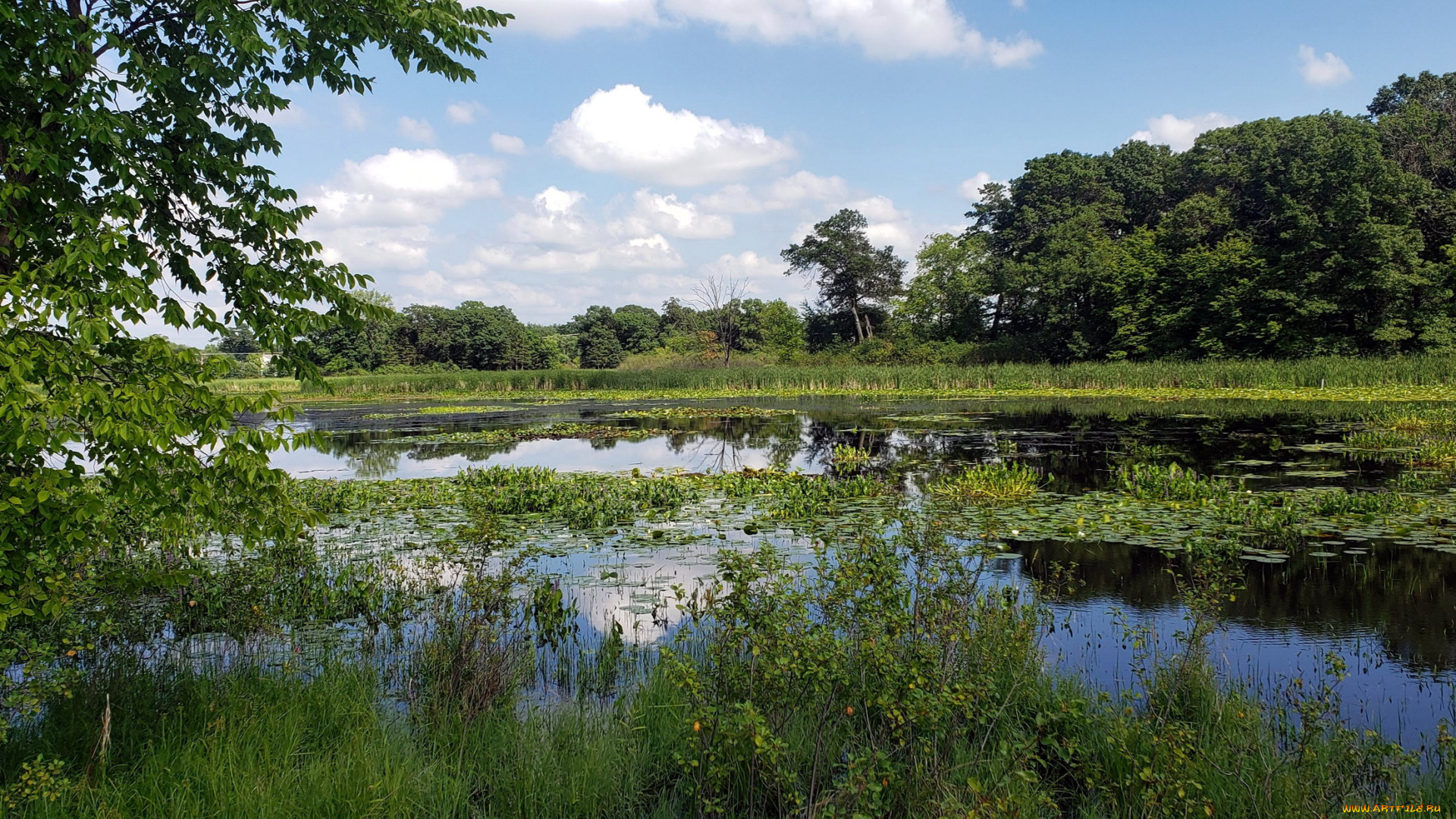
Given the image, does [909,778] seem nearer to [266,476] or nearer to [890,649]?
[890,649]

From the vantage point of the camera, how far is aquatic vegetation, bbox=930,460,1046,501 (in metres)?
12.2

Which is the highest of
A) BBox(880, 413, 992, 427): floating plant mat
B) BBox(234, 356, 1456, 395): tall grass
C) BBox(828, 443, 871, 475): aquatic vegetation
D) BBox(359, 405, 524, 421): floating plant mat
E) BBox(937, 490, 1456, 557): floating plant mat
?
BBox(234, 356, 1456, 395): tall grass

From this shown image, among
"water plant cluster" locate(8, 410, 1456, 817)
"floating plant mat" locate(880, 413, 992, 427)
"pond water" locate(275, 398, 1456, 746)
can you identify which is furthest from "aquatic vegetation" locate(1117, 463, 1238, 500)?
"floating plant mat" locate(880, 413, 992, 427)

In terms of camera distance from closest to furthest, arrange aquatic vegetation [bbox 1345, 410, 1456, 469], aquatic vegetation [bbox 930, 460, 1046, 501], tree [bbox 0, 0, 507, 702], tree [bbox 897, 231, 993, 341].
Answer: tree [bbox 0, 0, 507, 702] < aquatic vegetation [bbox 930, 460, 1046, 501] < aquatic vegetation [bbox 1345, 410, 1456, 469] < tree [bbox 897, 231, 993, 341]

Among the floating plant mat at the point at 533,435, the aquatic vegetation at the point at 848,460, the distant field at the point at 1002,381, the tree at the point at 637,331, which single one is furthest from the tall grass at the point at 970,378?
the tree at the point at 637,331

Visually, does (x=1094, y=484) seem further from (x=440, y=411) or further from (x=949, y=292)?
(x=949, y=292)

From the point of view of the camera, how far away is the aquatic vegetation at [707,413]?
32469mm

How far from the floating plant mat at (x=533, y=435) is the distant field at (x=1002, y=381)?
11.4 m

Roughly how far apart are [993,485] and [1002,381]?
36299 mm

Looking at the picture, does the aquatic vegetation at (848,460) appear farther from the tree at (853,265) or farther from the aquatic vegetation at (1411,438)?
the tree at (853,265)

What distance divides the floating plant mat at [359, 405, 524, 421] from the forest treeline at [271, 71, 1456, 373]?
150 inches

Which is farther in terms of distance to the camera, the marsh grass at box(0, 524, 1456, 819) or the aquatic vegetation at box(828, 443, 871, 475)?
the aquatic vegetation at box(828, 443, 871, 475)

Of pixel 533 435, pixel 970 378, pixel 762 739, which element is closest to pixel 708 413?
pixel 533 435

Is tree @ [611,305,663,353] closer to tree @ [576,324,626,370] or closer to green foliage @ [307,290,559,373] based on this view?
tree @ [576,324,626,370]
